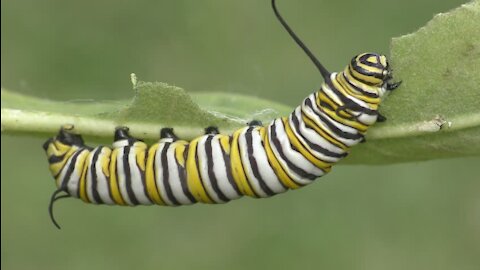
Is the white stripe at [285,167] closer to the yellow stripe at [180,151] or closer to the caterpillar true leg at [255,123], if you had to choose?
the caterpillar true leg at [255,123]

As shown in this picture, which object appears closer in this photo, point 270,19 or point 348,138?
point 348,138

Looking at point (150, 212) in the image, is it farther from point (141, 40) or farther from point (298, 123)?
point (298, 123)

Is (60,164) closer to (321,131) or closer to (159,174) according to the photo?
(159,174)

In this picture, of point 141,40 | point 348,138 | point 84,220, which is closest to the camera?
point 348,138

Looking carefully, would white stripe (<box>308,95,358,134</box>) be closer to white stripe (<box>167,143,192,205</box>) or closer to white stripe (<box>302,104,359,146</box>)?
white stripe (<box>302,104,359,146</box>)

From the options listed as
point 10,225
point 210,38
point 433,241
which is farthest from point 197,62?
point 433,241

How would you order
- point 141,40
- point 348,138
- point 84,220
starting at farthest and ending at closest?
point 141,40, point 84,220, point 348,138

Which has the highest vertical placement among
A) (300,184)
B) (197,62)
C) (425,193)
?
(197,62)
